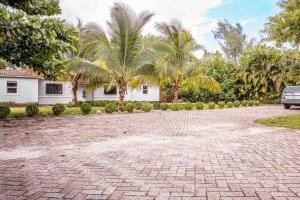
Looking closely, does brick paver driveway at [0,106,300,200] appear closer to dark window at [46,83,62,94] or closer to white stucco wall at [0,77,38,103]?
white stucco wall at [0,77,38,103]

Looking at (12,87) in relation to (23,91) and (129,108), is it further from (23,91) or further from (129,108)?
(129,108)

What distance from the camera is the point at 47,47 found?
341 inches

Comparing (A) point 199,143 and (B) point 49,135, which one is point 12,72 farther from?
(A) point 199,143

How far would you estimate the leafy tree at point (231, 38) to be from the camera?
51.8 meters

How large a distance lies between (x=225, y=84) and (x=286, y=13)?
20012mm

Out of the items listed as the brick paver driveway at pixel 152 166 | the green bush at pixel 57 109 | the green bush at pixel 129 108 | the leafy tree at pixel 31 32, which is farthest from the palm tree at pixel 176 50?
the brick paver driveway at pixel 152 166

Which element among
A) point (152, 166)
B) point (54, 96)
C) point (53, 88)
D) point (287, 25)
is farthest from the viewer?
point (53, 88)

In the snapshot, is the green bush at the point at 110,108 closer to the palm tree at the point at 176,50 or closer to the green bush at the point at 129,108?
the green bush at the point at 129,108

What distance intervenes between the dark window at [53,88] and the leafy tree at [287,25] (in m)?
22.0

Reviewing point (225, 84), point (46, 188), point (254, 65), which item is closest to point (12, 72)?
point (225, 84)

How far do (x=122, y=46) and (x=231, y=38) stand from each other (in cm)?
3646

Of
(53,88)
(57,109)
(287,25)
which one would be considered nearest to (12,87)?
(53,88)

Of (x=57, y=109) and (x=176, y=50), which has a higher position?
(x=176, y=50)

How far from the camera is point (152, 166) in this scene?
5566mm
